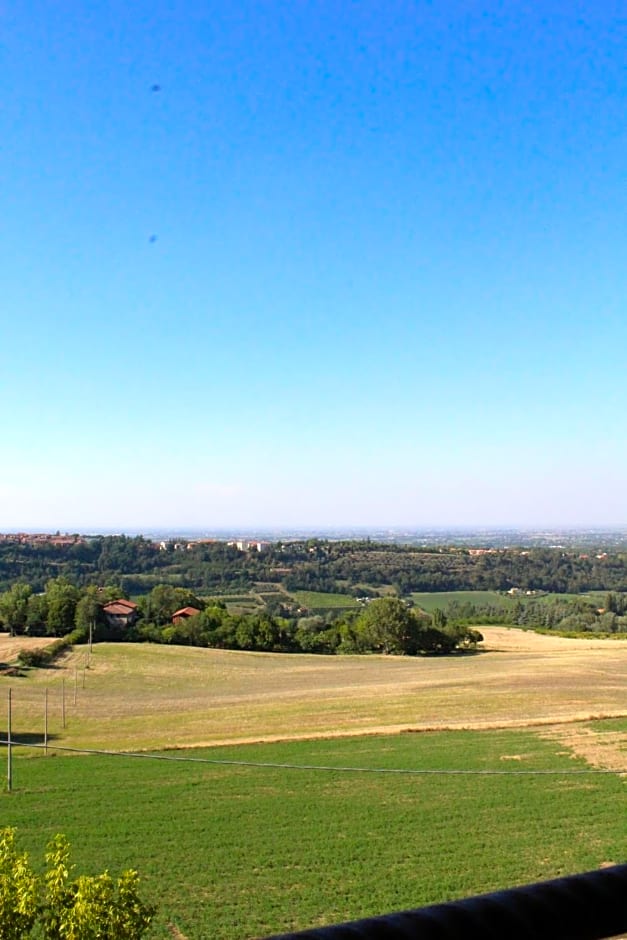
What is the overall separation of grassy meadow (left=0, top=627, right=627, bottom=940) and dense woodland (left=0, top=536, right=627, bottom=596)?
231ft

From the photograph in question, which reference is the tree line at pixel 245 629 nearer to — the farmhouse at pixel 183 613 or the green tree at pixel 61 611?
the green tree at pixel 61 611

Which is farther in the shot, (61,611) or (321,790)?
(61,611)

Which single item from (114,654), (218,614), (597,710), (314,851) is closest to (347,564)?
(218,614)

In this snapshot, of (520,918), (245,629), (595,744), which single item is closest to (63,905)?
(520,918)

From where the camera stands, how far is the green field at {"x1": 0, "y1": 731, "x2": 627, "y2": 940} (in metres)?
12.9

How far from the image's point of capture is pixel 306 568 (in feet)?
405

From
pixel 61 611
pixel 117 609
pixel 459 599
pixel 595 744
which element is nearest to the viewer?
pixel 595 744

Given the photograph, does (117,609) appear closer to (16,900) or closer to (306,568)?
(306,568)

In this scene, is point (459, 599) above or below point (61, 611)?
below

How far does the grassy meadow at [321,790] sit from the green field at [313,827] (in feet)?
0.19

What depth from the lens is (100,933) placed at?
798cm

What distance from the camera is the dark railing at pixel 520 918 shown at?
0.86 meters

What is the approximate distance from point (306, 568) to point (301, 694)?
85197 millimetres

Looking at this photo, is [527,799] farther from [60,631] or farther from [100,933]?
[60,631]
